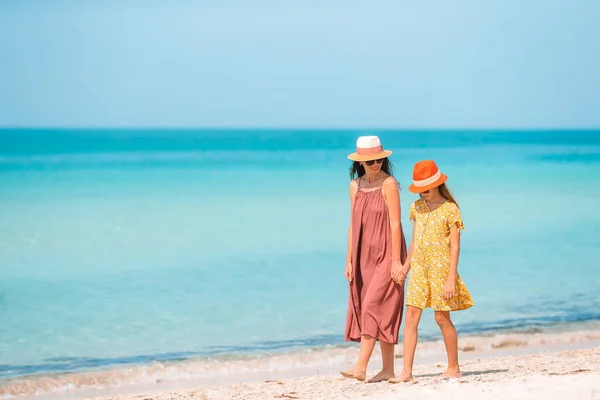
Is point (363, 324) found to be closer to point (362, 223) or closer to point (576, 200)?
point (362, 223)

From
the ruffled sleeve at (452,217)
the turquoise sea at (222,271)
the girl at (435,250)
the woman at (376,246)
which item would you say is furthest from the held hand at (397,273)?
the turquoise sea at (222,271)

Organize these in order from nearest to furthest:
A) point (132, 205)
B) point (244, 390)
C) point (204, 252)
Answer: point (244, 390), point (204, 252), point (132, 205)

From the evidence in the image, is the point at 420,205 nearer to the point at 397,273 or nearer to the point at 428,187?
the point at 428,187

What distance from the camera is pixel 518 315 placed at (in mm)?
9219

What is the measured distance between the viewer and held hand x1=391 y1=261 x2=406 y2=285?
555cm

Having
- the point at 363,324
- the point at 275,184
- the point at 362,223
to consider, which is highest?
the point at 362,223

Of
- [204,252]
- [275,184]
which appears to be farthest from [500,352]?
[275,184]

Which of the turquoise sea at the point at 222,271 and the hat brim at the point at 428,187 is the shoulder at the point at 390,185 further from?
the turquoise sea at the point at 222,271

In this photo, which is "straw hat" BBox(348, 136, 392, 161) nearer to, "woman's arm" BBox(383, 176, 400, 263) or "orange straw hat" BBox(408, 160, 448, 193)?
"woman's arm" BBox(383, 176, 400, 263)

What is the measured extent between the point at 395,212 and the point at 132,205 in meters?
17.3

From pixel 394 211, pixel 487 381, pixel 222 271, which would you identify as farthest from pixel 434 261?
pixel 222 271

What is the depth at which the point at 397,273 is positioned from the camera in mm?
5559

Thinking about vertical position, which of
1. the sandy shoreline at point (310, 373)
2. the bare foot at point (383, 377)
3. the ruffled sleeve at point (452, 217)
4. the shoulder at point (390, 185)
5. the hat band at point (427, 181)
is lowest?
the sandy shoreline at point (310, 373)

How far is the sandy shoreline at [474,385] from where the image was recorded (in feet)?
15.3
